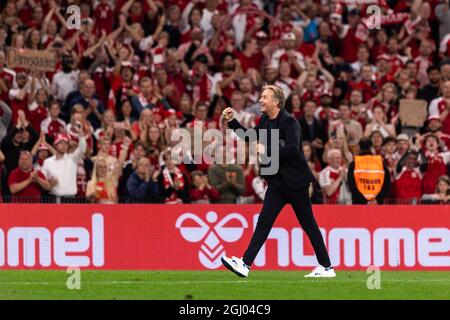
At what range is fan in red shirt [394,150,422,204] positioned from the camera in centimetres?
2219

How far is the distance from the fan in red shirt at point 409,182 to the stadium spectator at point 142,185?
4.08m

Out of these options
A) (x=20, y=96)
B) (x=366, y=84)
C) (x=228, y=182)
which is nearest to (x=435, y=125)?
(x=366, y=84)

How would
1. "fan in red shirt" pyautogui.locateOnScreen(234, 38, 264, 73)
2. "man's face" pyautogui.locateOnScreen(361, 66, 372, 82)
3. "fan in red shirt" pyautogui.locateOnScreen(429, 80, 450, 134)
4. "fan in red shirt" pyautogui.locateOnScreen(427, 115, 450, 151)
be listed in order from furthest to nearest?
"fan in red shirt" pyautogui.locateOnScreen(234, 38, 264, 73) → "man's face" pyautogui.locateOnScreen(361, 66, 372, 82) → "fan in red shirt" pyautogui.locateOnScreen(429, 80, 450, 134) → "fan in red shirt" pyautogui.locateOnScreen(427, 115, 450, 151)

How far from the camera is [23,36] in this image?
2391 centimetres

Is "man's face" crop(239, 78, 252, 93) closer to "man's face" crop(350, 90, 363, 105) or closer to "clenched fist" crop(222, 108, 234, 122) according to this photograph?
"man's face" crop(350, 90, 363, 105)

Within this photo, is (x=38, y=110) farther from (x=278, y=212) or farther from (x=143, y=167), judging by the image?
(x=278, y=212)

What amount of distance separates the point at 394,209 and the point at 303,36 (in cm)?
704

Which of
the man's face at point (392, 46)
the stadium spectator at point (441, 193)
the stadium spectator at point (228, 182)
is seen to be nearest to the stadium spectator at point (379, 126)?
the stadium spectator at point (441, 193)

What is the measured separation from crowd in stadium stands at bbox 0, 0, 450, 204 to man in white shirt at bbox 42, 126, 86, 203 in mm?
21

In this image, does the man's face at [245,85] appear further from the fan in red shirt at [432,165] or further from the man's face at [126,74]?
the fan in red shirt at [432,165]

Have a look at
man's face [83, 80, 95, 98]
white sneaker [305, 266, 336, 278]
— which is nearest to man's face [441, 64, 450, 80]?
man's face [83, 80, 95, 98]

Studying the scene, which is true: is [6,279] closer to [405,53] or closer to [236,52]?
[236,52]

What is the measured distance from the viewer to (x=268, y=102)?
1593cm
